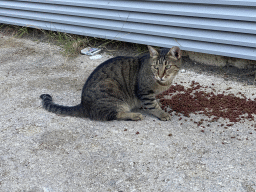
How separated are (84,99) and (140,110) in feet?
2.77

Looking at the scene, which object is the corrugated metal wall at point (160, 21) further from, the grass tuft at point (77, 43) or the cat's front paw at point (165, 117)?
the cat's front paw at point (165, 117)

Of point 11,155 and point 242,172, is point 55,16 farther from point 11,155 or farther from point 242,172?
point 242,172

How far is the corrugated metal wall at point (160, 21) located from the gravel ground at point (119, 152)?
0.77m

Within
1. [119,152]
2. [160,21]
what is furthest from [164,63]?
[160,21]

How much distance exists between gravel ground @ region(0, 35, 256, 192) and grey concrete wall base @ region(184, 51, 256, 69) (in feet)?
1.37

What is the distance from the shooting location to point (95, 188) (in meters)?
2.34

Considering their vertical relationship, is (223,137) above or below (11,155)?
above

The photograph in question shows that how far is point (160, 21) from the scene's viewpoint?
4.40 m

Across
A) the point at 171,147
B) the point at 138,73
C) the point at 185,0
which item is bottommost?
the point at 171,147

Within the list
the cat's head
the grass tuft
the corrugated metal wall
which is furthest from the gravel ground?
the grass tuft

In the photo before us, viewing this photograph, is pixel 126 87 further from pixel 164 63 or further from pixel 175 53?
pixel 175 53

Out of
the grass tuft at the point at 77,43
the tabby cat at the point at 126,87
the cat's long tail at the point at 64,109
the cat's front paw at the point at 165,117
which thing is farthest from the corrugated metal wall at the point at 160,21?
the cat's long tail at the point at 64,109

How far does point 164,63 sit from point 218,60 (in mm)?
1599

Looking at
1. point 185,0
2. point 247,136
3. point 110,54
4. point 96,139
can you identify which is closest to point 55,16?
point 110,54
